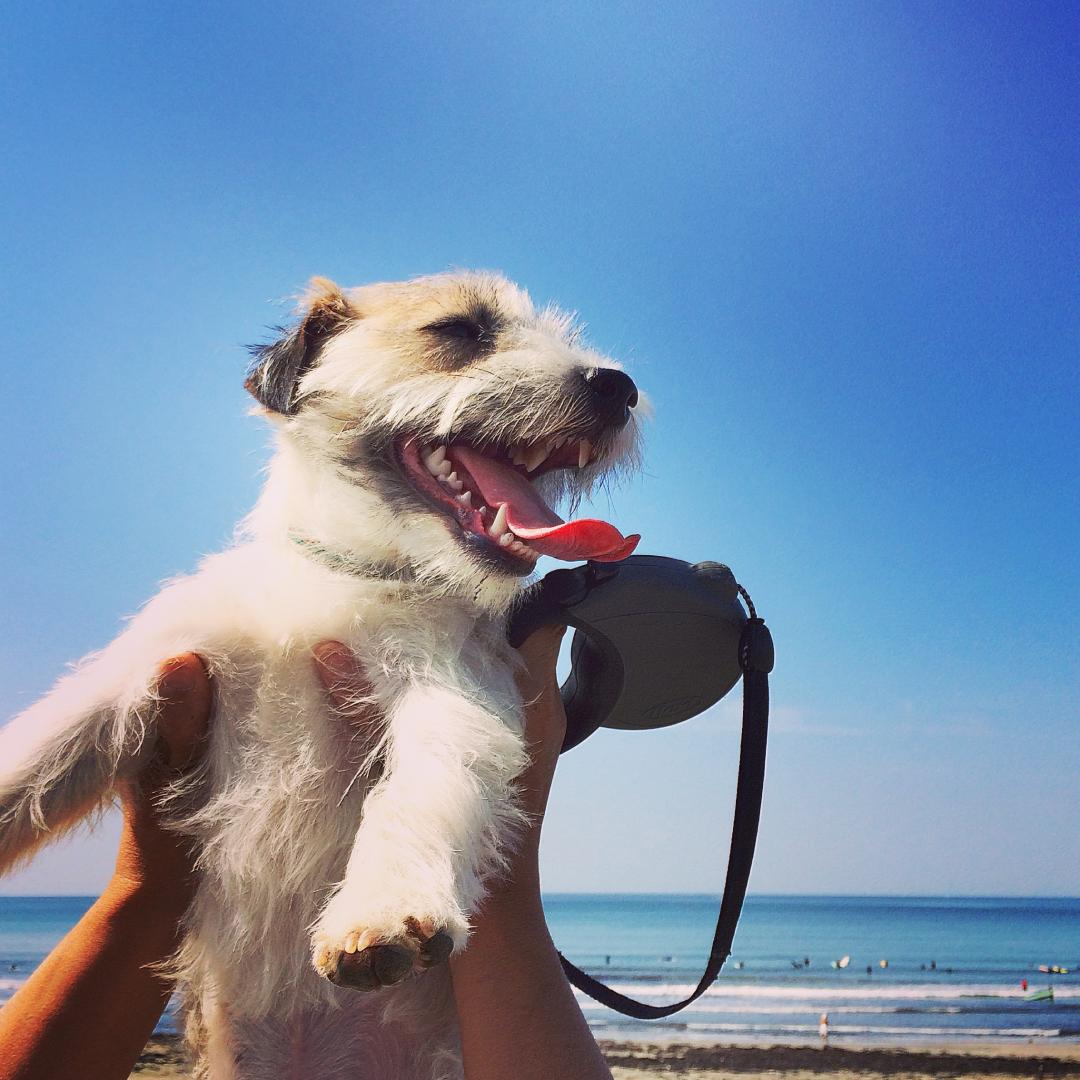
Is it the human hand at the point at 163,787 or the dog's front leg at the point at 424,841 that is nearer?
the dog's front leg at the point at 424,841

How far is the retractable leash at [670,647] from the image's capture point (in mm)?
2178

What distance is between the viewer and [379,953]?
137cm

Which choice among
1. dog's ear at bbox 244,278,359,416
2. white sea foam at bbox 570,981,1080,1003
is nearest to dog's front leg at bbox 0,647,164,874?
dog's ear at bbox 244,278,359,416

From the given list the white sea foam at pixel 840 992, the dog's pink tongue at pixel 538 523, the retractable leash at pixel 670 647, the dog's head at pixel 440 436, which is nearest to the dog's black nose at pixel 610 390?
the dog's head at pixel 440 436

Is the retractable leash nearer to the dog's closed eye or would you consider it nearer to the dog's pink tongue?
the dog's pink tongue

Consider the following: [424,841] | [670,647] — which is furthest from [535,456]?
[424,841]

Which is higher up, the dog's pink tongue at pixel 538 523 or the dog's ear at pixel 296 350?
the dog's ear at pixel 296 350

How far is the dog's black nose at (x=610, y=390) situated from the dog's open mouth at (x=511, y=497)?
0.11 metres

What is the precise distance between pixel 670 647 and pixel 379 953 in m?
1.15

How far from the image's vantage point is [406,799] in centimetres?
165

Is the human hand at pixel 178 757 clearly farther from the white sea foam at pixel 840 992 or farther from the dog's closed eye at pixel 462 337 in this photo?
the white sea foam at pixel 840 992

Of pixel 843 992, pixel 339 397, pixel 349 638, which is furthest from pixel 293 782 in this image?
pixel 843 992

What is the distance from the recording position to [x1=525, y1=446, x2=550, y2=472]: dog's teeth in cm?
243

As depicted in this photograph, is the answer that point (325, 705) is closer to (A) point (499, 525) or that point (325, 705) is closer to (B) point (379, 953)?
(A) point (499, 525)
